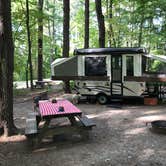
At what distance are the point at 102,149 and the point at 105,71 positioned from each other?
219 inches

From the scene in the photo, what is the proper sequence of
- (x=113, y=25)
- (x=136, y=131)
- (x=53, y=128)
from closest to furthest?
(x=53, y=128), (x=136, y=131), (x=113, y=25)

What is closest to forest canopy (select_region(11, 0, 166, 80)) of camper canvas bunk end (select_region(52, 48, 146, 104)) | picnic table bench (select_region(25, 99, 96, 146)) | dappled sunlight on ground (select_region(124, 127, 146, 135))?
camper canvas bunk end (select_region(52, 48, 146, 104))

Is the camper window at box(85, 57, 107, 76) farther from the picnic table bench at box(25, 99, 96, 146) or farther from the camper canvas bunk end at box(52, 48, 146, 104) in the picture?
the picnic table bench at box(25, 99, 96, 146)

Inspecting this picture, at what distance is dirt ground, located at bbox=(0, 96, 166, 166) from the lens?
15.4 ft

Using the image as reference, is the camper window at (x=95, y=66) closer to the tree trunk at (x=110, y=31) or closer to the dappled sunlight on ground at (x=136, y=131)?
the dappled sunlight on ground at (x=136, y=131)

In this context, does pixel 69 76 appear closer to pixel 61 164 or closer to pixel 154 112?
pixel 154 112

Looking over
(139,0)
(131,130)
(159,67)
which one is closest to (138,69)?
(159,67)

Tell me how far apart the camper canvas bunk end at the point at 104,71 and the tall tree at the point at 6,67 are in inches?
194

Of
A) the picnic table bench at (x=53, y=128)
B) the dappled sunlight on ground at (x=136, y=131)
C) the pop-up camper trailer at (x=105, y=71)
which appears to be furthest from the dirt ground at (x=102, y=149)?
the pop-up camper trailer at (x=105, y=71)

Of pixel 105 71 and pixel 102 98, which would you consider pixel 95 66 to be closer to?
pixel 105 71

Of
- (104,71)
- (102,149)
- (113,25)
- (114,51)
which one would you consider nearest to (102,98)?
(104,71)

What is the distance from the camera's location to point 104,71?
1056 cm

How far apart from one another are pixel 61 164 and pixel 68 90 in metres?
8.70

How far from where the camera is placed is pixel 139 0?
45.8 feet
